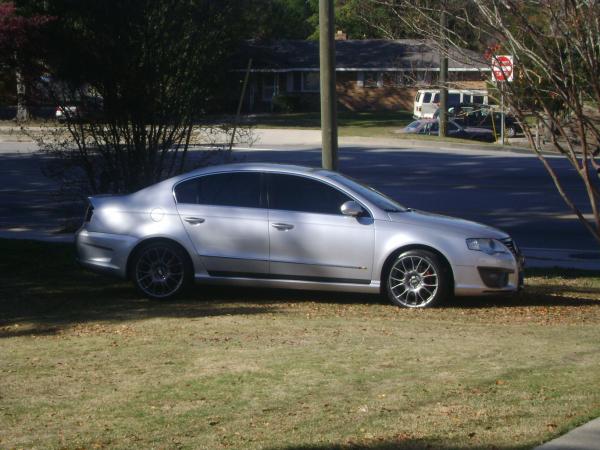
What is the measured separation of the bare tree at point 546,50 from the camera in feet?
28.1

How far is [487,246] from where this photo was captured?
408 inches

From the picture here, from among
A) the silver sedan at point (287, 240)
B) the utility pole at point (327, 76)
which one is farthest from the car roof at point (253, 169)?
the utility pole at point (327, 76)

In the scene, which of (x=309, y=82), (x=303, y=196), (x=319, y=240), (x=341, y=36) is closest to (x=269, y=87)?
(x=309, y=82)

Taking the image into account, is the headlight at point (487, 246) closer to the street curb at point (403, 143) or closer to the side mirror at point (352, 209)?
the side mirror at point (352, 209)

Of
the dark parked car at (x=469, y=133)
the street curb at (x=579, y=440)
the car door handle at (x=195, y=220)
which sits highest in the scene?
the dark parked car at (x=469, y=133)

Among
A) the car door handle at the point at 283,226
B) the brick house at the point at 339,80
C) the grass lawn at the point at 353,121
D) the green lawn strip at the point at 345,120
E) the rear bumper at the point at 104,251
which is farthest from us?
the brick house at the point at 339,80

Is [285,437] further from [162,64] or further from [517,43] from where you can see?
[162,64]

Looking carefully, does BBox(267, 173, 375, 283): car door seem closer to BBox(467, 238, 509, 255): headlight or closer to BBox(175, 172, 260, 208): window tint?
BBox(175, 172, 260, 208): window tint

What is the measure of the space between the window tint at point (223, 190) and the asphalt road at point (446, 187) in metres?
6.28

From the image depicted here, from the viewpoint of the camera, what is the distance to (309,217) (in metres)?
10.5

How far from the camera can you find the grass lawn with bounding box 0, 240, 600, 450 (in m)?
5.63

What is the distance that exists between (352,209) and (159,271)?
2224 millimetres

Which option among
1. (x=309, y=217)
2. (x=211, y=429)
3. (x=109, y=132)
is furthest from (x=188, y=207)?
(x=211, y=429)

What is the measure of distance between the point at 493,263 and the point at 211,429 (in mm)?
5280
